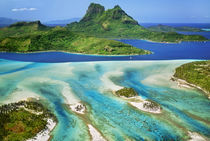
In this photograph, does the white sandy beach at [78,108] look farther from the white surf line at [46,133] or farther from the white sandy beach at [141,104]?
the white sandy beach at [141,104]

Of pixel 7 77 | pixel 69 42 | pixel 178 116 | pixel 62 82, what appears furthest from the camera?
pixel 69 42

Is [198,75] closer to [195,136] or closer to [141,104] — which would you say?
[141,104]

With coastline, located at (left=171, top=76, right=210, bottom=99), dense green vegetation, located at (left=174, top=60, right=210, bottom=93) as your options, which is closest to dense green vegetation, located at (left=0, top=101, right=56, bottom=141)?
coastline, located at (left=171, top=76, right=210, bottom=99)

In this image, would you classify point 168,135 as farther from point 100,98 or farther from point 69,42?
point 69,42

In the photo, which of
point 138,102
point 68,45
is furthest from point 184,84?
point 68,45

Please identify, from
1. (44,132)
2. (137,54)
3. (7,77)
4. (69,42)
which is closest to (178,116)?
(44,132)

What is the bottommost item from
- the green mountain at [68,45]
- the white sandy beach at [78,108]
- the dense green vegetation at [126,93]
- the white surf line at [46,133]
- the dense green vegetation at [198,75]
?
the white surf line at [46,133]

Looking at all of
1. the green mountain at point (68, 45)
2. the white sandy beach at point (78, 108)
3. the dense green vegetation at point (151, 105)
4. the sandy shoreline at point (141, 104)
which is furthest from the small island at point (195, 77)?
the green mountain at point (68, 45)
